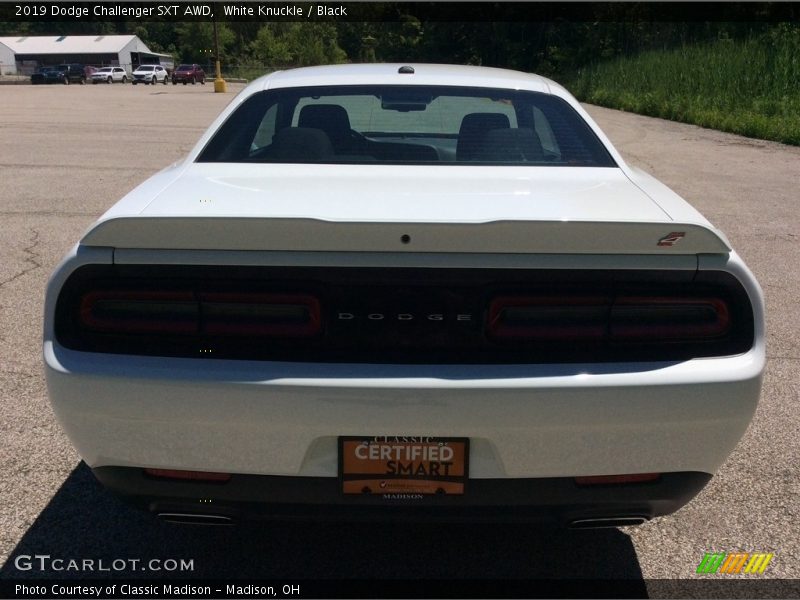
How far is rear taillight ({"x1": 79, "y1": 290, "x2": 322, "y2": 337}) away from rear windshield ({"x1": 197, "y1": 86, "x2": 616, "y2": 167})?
1.08m

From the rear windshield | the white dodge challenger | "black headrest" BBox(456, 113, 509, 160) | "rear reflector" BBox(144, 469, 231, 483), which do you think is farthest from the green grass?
"rear reflector" BBox(144, 469, 231, 483)

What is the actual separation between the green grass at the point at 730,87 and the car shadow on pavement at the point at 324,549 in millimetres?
15963

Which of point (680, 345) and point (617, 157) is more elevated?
point (617, 157)

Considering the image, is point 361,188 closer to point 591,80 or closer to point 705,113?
point 705,113

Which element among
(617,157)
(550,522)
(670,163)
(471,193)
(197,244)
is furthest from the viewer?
(670,163)

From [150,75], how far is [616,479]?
61.3 meters

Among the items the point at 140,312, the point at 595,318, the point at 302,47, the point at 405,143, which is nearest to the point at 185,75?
the point at 302,47

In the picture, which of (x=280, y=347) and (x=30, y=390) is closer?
(x=280, y=347)

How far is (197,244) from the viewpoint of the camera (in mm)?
1942

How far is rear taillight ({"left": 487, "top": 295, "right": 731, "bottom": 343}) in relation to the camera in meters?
2.01

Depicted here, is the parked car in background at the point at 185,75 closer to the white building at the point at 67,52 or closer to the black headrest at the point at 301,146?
the white building at the point at 67,52

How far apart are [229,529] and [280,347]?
1000 mm

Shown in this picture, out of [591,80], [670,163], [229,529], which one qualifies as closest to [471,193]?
[229,529]

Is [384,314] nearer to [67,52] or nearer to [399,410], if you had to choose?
[399,410]
